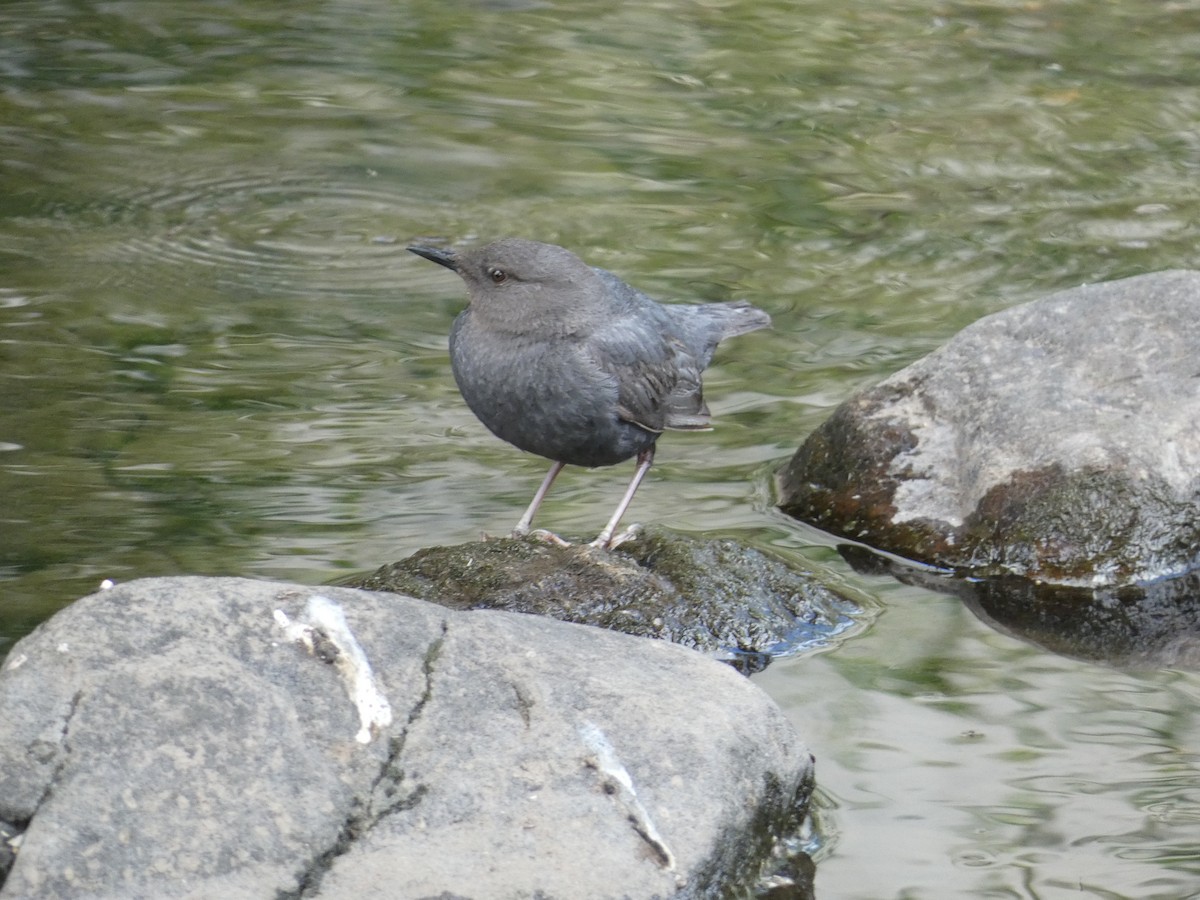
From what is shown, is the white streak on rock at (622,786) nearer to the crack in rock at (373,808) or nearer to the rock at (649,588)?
the crack in rock at (373,808)

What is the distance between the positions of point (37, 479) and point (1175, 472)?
11.8 feet

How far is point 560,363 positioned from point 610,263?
2.96m

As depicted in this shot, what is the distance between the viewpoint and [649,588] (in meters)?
4.61

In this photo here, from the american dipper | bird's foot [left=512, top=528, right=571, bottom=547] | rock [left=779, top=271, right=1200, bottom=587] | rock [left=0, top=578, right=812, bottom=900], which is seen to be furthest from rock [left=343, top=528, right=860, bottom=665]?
rock [left=0, top=578, right=812, bottom=900]

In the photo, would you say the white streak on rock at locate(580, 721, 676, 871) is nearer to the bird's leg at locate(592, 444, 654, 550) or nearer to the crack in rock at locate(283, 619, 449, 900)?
the crack in rock at locate(283, 619, 449, 900)

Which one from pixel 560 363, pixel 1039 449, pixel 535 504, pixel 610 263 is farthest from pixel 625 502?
pixel 610 263

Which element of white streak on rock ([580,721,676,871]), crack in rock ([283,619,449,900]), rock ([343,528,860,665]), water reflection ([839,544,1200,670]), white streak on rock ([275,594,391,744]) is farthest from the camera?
water reflection ([839,544,1200,670])

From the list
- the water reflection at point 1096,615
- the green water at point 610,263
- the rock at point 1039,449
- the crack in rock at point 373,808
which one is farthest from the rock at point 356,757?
the rock at point 1039,449

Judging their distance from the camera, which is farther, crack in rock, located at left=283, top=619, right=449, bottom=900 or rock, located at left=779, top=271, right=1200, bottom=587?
rock, located at left=779, top=271, right=1200, bottom=587

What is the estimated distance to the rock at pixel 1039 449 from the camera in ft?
16.8

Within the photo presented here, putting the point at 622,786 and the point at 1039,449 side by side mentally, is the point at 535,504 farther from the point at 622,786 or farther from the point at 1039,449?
the point at 622,786

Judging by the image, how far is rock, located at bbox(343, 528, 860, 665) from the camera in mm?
4520

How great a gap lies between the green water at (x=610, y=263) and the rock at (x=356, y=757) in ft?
1.95

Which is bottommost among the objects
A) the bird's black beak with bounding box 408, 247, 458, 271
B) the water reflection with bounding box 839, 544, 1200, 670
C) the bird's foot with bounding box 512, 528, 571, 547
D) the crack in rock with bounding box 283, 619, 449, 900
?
the water reflection with bounding box 839, 544, 1200, 670
